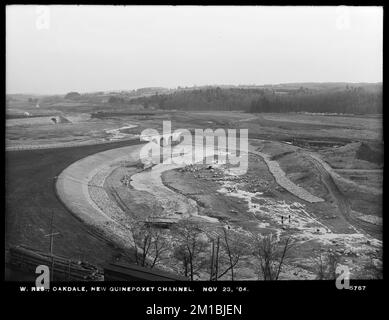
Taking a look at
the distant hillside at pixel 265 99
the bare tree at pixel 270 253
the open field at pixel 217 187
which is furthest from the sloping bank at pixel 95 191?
the bare tree at pixel 270 253

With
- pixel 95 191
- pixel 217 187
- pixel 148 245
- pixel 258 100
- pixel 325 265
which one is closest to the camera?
pixel 325 265

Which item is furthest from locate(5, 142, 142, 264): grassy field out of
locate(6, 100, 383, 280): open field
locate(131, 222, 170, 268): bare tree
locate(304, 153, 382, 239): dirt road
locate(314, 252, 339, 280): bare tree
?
locate(304, 153, 382, 239): dirt road

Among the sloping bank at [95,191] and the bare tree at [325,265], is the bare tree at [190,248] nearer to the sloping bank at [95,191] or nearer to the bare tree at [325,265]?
the sloping bank at [95,191]

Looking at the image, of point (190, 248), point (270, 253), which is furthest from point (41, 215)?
point (270, 253)

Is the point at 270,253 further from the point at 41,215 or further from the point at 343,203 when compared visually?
the point at 41,215

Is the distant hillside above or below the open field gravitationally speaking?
above

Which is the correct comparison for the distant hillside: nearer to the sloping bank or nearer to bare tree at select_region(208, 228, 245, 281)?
the sloping bank
